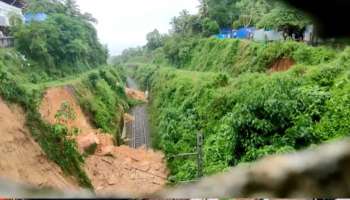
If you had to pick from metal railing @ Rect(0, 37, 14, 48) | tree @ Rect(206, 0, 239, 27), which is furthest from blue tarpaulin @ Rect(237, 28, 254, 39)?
metal railing @ Rect(0, 37, 14, 48)

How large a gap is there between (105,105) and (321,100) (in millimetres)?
17191

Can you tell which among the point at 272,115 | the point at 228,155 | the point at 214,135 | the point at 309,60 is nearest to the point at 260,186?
the point at 272,115

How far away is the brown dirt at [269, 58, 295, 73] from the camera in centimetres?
1906

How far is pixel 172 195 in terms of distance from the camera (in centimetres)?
65

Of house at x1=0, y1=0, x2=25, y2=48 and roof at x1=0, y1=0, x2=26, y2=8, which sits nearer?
house at x1=0, y1=0, x2=25, y2=48

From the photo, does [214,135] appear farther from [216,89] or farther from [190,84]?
[190,84]

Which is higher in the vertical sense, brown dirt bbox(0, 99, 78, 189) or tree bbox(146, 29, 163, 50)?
tree bbox(146, 29, 163, 50)

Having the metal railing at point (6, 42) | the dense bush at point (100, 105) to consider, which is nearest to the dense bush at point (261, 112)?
the dense bush at point (100, 105)

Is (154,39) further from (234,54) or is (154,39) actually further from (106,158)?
(106,158)

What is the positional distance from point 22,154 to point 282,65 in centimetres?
1079

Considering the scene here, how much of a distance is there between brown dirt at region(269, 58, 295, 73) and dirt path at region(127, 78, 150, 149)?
24.5 ft

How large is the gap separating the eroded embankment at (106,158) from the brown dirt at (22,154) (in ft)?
6.38

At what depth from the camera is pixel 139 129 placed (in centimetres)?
2761

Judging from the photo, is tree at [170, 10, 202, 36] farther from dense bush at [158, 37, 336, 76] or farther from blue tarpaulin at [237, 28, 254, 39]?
blue tarpaulin at [237, 28, 254, 39]
